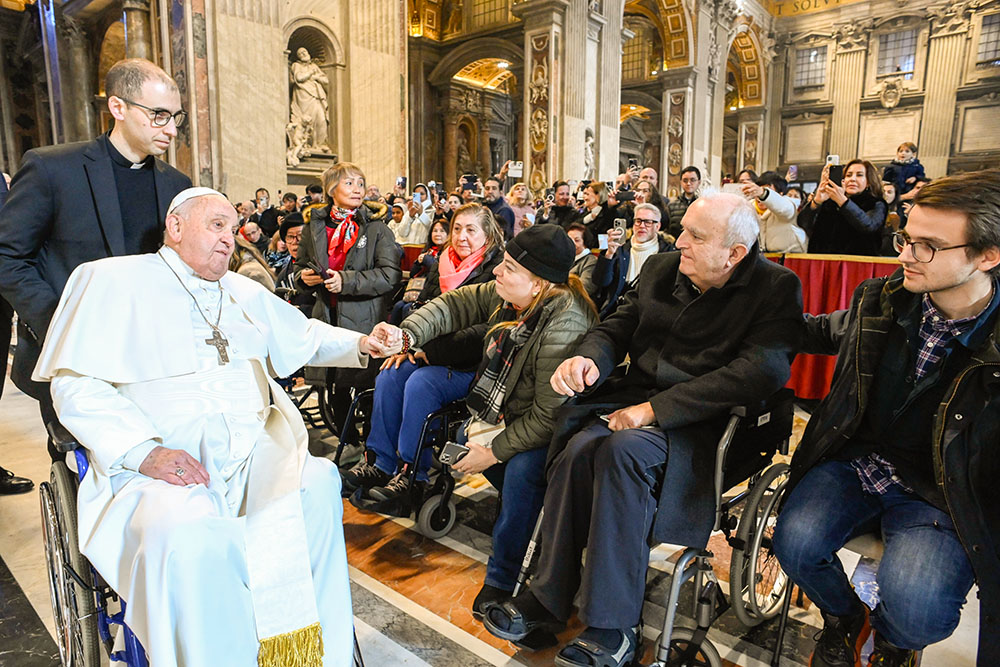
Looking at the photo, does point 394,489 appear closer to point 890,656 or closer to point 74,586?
point 74,586

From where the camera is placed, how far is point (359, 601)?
8.35ft

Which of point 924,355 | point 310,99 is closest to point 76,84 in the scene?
point 310,99

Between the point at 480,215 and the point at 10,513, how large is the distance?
10.0 feet

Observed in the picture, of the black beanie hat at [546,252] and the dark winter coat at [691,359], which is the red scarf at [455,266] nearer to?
the black beanie hat at [546,252]

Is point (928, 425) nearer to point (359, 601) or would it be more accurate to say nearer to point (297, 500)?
point (297, 500)

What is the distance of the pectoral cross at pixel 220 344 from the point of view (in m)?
2.11

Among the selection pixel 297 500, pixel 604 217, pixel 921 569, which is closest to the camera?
pixel 921 569

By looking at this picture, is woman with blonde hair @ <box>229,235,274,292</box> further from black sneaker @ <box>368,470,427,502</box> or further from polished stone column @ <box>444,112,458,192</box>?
polished stone column @ <box>444,112,458,192</box>

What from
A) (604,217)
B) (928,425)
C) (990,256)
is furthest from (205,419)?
(604,217)

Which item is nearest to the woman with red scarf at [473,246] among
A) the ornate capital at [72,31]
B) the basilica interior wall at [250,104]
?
the basilica interior wall at [250,104]

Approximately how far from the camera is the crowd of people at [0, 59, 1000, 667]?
1651 millimetres

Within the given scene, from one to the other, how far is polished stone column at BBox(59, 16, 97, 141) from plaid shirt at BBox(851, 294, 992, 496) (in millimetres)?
16458

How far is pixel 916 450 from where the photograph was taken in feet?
6.13

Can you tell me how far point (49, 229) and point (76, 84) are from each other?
15.2 m
